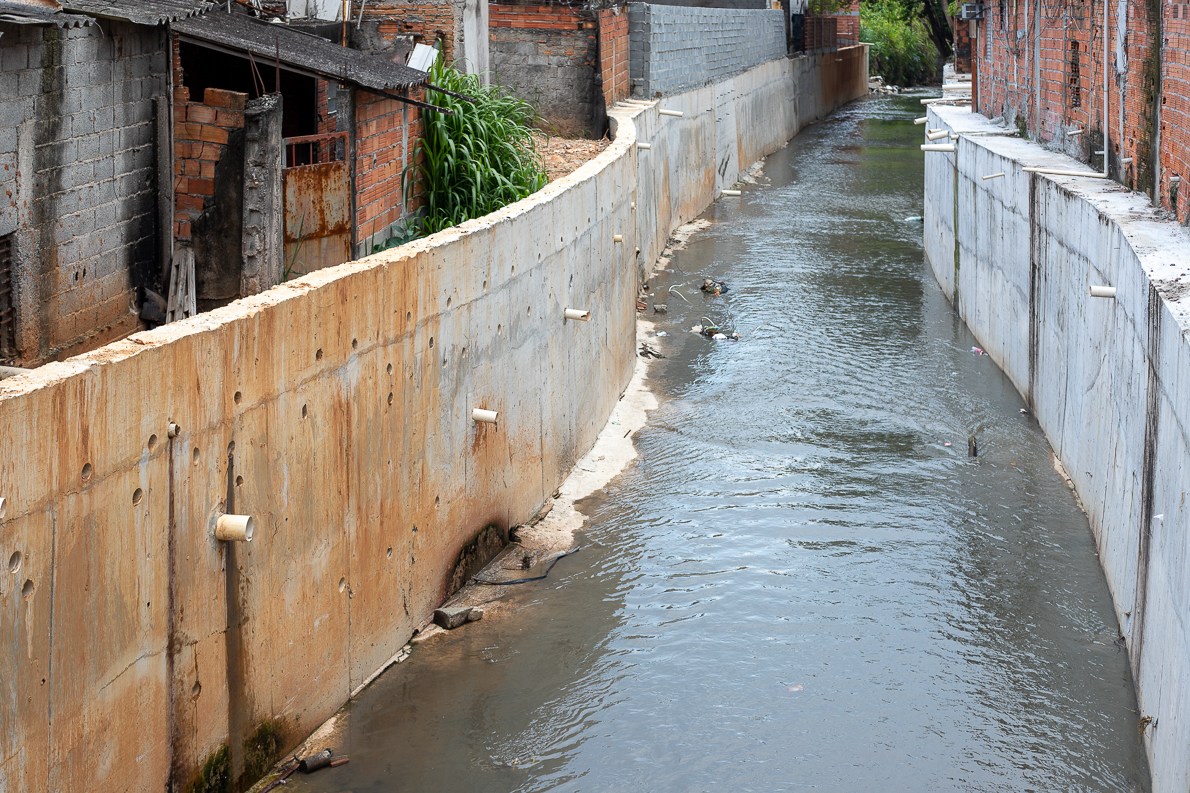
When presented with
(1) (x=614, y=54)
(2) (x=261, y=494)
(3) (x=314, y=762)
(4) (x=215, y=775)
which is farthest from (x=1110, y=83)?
(4) (x=215, y=775)

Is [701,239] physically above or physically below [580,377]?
above

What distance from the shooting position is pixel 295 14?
1147 centimetres

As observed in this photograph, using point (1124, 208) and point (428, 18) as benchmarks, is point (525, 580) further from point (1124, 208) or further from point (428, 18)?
point (428, 18)

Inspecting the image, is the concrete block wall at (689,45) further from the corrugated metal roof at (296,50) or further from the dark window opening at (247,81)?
the dark window opening at (247,81)

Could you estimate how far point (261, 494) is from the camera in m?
5.34

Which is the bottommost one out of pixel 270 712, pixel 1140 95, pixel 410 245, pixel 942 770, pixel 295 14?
pixel 942 770

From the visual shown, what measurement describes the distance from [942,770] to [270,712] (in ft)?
10.7

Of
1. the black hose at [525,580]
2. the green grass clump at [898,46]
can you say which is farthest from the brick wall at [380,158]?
the green grass clump at [898,46]

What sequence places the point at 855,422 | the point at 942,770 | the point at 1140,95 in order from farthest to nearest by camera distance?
the point at 855,422, the point at 1140,95, the point at 942,770

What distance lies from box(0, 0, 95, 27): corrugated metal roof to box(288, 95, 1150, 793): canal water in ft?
11.9

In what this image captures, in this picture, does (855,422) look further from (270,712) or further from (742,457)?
(270,712)

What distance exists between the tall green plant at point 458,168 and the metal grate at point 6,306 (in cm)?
408

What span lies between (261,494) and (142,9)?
3035 mm

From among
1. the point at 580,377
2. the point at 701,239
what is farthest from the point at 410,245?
the point at 701,239
